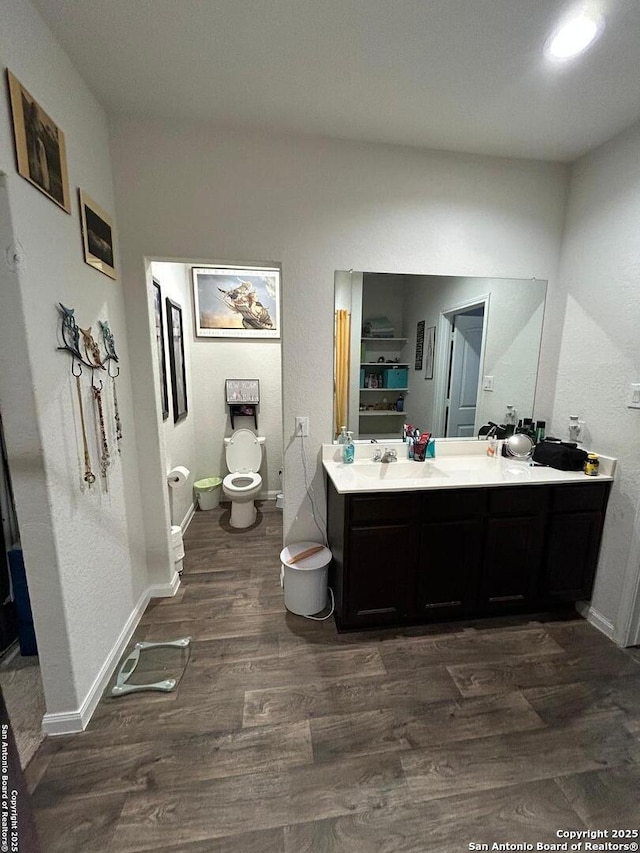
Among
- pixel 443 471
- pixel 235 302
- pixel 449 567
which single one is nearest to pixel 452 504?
pixel 443 471

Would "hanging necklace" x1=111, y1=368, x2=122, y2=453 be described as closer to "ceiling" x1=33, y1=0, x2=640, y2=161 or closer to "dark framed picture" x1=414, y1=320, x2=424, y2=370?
"ceiling" x1=33, y1=0, x2=640, y2=161

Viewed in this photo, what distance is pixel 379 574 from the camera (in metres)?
1.88

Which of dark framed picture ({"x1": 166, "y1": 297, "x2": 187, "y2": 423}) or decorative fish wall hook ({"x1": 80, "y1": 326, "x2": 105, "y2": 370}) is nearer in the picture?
decorative fish wall hook ({"x1": 80, "y1": 326, "x2": 105, "y2": 370})

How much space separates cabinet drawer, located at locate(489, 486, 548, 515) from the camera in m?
1.90

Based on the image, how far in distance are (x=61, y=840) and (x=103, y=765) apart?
21cm

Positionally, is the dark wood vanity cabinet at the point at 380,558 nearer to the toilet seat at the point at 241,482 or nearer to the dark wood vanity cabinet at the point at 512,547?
the dark wood vanity cabinet at the point at 512,547

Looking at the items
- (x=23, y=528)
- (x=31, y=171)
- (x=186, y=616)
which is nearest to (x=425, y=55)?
(x=31, y=171)

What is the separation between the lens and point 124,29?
1.31m

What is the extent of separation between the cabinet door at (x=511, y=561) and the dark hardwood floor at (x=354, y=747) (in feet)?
0.59

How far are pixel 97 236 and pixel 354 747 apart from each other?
8.31 feet

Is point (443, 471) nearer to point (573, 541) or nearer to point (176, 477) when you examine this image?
point (573, 541)

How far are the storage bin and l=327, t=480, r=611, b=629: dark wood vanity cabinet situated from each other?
806mm

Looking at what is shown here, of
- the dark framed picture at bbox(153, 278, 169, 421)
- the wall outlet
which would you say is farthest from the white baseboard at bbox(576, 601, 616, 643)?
the dark framed picture at bbox(153, 278, 169, 421)

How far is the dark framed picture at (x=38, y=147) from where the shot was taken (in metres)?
1.12
